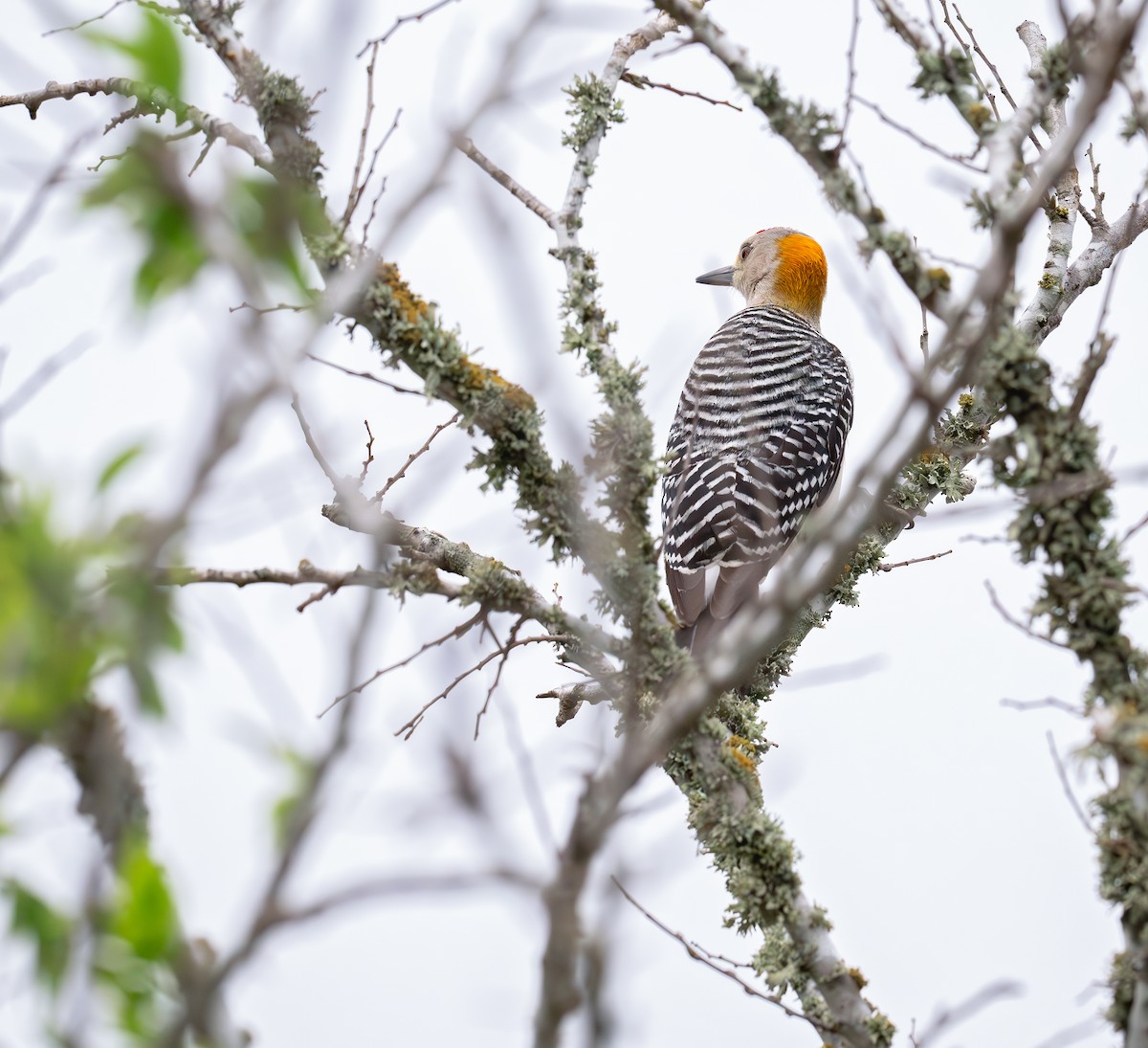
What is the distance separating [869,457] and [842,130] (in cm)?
151

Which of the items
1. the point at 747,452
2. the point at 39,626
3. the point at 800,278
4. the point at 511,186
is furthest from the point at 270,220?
the point at 800,278

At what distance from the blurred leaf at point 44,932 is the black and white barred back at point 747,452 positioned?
3717mm

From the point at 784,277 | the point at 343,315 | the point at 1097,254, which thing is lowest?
the point at 343,315

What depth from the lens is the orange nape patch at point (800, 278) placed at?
8.98 meters

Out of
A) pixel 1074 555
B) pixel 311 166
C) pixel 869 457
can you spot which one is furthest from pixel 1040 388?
pixel 311 166

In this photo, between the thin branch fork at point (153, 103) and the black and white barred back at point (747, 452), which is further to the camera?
the black and white barred back at point (747, 452)

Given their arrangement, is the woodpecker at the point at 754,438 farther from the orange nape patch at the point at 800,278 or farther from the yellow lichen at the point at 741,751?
the yellow lichen at the point at 741,751

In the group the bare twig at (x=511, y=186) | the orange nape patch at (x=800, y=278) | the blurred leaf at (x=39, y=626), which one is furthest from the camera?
the orange nape patch at (x=800, y=278)

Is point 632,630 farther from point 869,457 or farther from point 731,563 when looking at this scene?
point 731,563

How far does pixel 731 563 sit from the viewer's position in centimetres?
586

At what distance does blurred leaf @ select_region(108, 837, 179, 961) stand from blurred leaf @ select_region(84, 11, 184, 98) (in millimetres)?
1096

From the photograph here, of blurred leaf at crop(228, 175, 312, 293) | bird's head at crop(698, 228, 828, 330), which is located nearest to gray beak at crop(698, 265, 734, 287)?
bird's head at crop(698, 228, 828, 330)

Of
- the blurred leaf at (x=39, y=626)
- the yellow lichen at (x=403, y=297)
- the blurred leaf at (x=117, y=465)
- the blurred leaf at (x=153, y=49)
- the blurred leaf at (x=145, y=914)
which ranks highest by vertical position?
the yellow lichen at (x=403, y=297)

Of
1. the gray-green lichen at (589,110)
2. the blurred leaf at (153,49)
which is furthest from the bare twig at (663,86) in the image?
the blurred leaf at (153,49)
